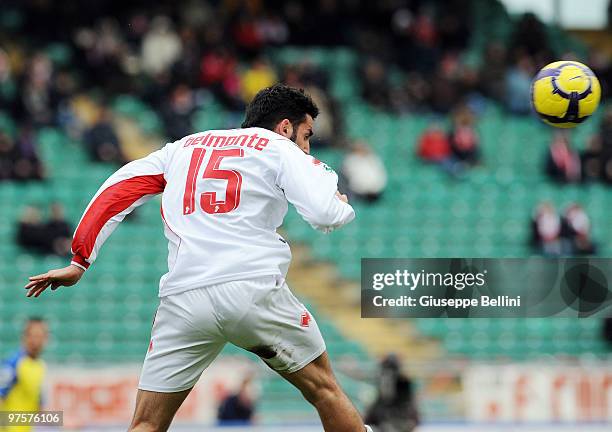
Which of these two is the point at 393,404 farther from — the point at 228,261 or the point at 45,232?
the point at 45,232

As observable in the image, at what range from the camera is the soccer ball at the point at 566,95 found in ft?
22.7

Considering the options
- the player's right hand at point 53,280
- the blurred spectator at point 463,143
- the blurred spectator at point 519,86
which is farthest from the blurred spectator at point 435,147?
the player's right hand at point 53,280

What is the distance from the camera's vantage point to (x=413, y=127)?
58.3 ft

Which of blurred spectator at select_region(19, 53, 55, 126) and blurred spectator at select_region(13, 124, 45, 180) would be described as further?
blurred spectator at select_region(19, 53, 55, 126)

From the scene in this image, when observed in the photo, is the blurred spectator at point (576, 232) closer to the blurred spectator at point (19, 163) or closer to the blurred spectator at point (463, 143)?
the blurred spectator at point (463, 143)

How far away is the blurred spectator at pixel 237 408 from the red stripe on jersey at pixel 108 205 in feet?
19.7

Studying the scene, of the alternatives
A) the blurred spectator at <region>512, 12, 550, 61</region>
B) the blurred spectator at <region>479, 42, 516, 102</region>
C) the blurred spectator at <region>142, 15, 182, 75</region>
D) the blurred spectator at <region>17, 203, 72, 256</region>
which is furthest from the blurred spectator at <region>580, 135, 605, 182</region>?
the blurred spectator at <region>17, 203, 72, 256</region>

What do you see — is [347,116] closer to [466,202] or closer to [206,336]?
[466,202]

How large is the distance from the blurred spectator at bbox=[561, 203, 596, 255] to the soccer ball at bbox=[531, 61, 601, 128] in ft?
26.9

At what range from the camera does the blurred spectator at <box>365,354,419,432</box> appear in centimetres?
977

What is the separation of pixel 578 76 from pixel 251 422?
552 centimetres

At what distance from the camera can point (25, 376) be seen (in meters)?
7.72

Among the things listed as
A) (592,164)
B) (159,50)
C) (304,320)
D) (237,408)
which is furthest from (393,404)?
(159,50)

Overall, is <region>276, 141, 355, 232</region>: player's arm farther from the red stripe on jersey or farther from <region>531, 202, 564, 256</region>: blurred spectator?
<region>531, 202, 564, 256</region>: blurred spectator
